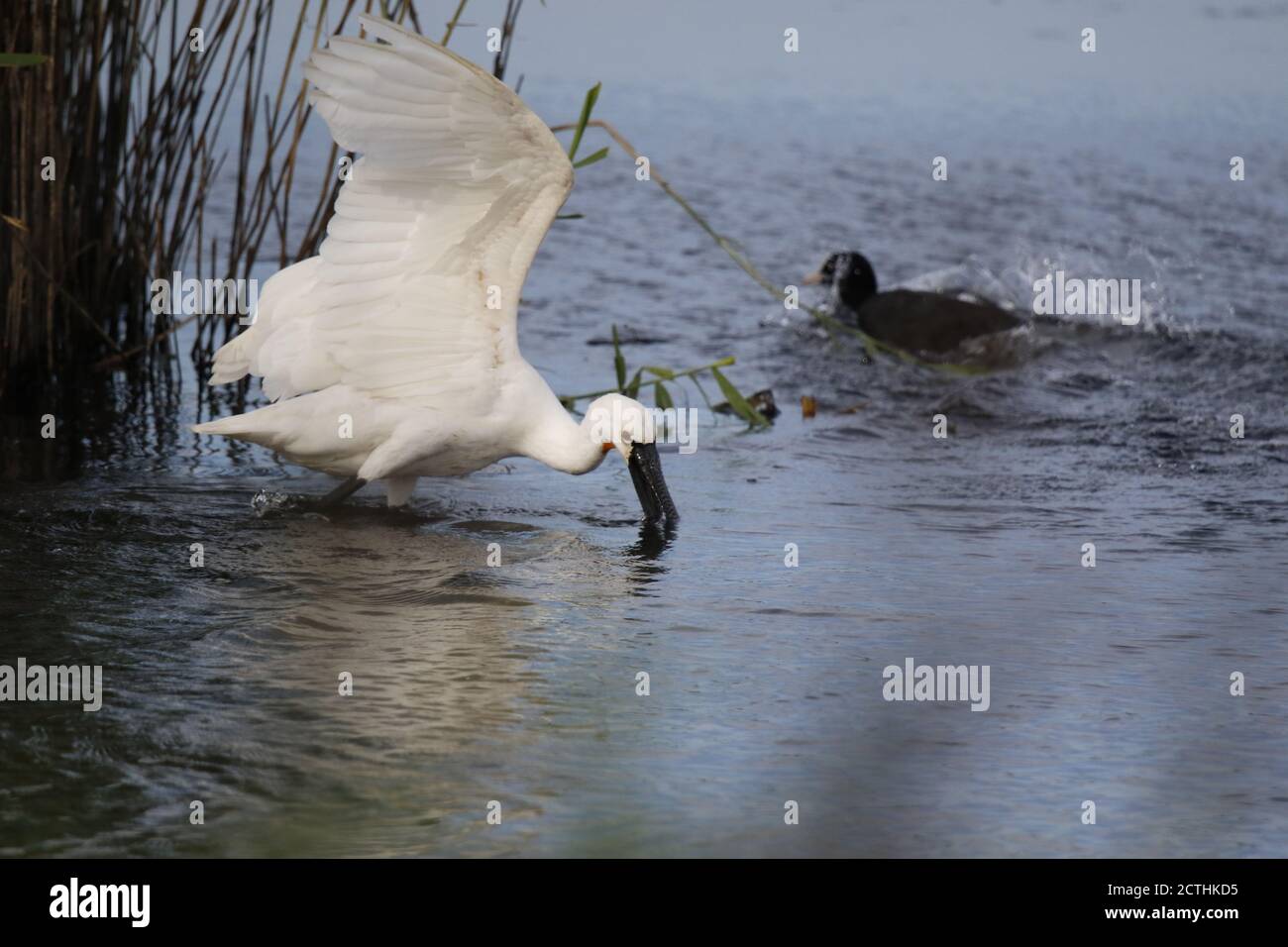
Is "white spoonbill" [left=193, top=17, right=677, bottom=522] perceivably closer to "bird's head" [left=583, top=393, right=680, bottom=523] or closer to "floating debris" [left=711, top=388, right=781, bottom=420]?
"bird's head" [left=583, top=393, right=680, bottom=523]

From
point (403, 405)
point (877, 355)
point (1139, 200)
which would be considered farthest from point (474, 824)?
point (1139, 200)

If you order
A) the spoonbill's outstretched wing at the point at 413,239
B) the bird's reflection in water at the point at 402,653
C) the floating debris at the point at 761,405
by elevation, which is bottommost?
the bird's reflection in water at the point at 402,653

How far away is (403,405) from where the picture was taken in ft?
19.1

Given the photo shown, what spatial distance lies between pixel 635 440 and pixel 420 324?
31.9 inches

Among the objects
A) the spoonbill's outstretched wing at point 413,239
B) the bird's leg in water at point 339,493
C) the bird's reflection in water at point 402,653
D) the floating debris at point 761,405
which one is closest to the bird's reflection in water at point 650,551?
the bird's reflection in water at point 402,653

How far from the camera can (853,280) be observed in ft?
36.3

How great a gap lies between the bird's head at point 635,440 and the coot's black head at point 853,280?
5251mm

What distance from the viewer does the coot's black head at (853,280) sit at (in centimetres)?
1105

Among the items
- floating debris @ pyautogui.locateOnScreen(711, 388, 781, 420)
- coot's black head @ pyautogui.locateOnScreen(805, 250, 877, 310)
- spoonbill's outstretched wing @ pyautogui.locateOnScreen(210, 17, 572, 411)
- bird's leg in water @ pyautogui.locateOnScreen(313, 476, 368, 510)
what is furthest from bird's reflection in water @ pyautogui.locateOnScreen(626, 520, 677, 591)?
coot's black head @ pyautogui.locateOnScreen(805, 250, 877, 310)

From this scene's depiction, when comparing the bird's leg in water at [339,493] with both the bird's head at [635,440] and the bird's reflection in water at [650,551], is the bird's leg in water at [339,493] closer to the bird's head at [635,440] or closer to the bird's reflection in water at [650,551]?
the bird's head at [635,440]

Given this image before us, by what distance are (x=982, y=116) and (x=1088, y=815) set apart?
1253 cm

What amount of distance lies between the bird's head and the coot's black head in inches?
207

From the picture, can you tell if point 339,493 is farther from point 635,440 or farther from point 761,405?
point 761,405

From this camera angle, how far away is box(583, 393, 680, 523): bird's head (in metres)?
5.84
